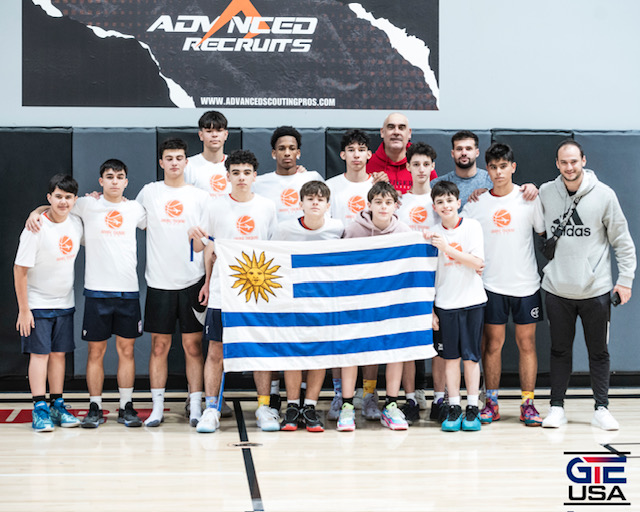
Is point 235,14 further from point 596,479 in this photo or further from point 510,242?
point 596,479

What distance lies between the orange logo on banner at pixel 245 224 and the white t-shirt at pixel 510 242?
1509 mm

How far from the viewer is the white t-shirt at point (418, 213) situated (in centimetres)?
499

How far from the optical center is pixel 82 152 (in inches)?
236

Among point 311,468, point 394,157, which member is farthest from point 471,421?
point 394,157

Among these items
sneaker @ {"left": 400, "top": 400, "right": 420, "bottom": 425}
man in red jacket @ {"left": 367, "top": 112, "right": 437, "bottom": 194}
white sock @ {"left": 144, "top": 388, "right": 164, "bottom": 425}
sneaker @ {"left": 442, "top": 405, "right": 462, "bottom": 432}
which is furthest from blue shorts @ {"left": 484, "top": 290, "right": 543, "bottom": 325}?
white sock @ {"left": 144, "top": 388, "right": 164, "bottom": 425}

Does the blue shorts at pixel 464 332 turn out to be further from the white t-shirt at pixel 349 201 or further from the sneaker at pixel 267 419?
the sneaker at pixel 267 419

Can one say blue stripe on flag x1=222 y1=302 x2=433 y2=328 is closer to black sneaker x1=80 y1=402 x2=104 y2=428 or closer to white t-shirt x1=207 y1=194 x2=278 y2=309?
white t-shirt x1=207 y1=194 x2=278 y2=309

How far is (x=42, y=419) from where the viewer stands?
4766 mm

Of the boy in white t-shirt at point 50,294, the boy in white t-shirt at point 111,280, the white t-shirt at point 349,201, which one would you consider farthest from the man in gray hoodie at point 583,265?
the boy in white t-shirt at point 50,294

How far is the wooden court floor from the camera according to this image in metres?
3.43

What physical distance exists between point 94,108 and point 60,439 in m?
2.89

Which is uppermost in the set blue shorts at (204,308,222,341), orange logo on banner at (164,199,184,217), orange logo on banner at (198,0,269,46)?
orange logo on banner at (198,0,269,46)

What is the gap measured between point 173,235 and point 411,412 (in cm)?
196

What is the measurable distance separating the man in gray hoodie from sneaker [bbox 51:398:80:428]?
3.04m
